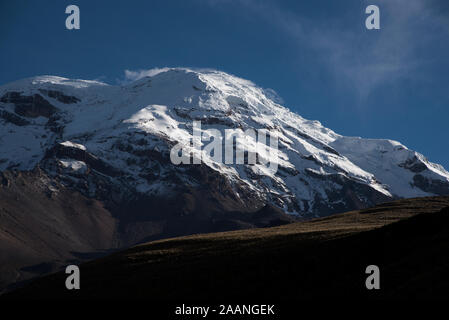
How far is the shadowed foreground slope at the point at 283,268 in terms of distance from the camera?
139 ft

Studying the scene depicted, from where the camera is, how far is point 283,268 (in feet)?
170

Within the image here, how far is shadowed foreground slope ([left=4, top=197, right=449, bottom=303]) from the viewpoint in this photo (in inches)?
1666
